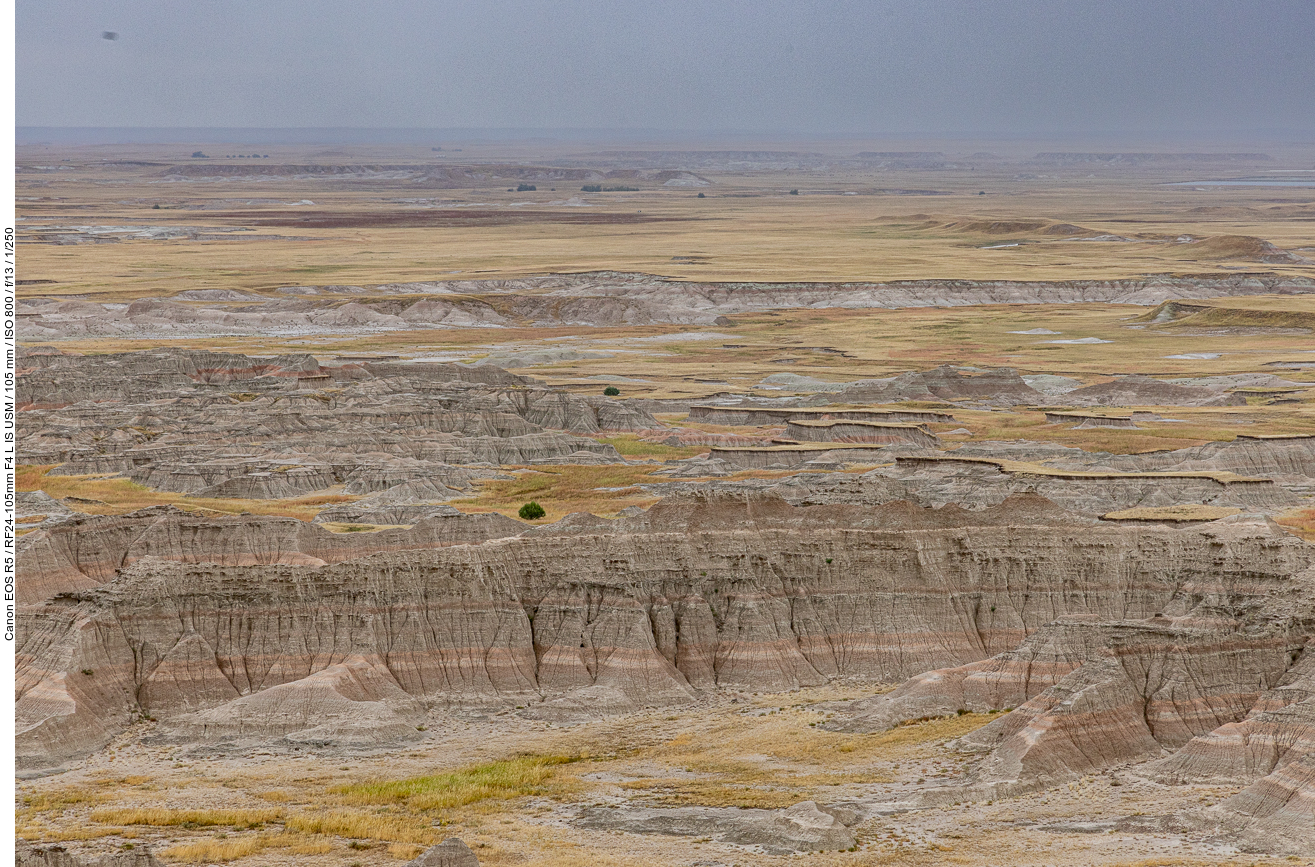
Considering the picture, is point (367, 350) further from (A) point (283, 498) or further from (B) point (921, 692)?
(B) point (921, 692)

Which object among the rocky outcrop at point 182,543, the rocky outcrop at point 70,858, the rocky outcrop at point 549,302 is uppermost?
the rocky outcrop at point 70,858

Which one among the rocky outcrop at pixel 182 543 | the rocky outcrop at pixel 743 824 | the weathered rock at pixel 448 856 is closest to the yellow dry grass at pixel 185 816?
the weathered rock at pixel 448 856

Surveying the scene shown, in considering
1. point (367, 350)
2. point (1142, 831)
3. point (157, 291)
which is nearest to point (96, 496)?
point (1142, 831)

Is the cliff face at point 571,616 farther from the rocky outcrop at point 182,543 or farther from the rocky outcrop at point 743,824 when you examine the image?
the rocky outcrop at point 743,824

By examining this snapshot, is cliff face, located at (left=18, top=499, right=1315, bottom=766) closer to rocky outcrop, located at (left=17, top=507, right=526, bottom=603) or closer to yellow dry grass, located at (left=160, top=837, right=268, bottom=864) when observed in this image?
rocky outcrop, located at (left=17, top=507, right=526, bottom=603)

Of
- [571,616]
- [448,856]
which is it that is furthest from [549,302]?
[448,856]

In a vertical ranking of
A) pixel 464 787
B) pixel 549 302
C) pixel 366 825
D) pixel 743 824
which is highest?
pixel 743 824

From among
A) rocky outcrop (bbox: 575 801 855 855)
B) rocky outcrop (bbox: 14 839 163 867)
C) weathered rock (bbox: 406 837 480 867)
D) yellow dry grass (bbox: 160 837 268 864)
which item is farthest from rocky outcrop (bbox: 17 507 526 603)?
rocky outcrop (bbox: 14 839 163 867)

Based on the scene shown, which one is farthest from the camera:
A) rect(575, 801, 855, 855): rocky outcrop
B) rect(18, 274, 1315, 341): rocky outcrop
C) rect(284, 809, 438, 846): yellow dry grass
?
rect(18, 274, 1315, 341): rocky outcrop

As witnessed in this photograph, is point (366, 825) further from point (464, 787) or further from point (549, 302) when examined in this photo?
point (549, 302)
